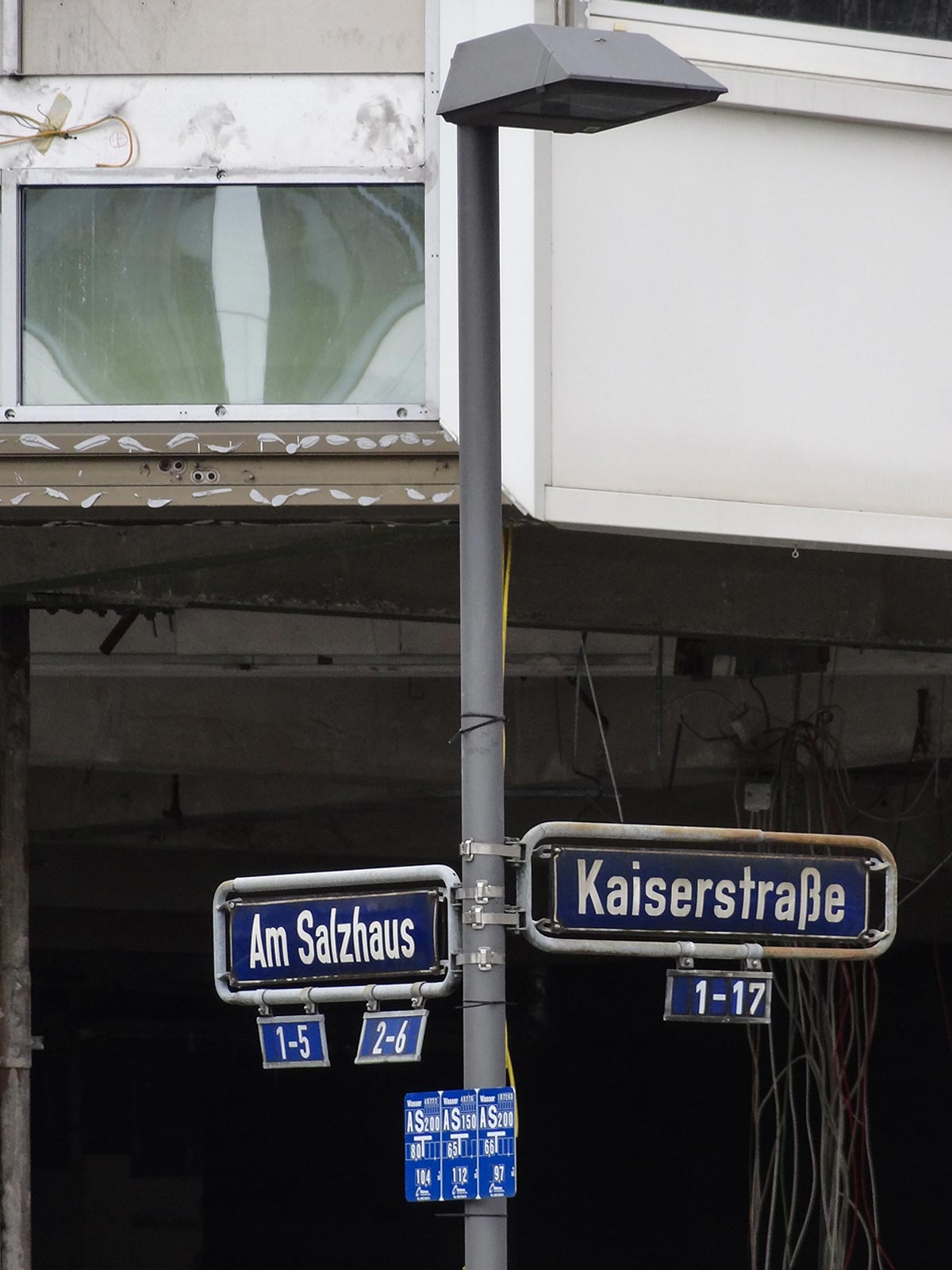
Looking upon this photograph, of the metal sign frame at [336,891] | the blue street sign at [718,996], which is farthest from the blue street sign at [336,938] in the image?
the blue street sign at [718,996]

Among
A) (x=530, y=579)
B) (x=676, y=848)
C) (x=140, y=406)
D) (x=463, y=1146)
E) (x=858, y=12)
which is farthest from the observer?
(x=530, y=579)

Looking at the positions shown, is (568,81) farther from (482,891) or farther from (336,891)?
(336,891)

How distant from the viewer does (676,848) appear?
4.90 m

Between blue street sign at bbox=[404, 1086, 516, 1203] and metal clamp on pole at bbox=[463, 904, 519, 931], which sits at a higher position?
metal clamp on pole at bbox=[463, 904, 519, 931]

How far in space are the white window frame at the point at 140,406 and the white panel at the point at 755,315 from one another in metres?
0.59

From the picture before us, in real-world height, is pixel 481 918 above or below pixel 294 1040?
above

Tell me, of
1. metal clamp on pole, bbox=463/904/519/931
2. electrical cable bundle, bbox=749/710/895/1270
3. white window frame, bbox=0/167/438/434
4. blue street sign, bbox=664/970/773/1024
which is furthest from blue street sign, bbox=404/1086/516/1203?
electrical cable bundle, bbox=749/710/895/1270

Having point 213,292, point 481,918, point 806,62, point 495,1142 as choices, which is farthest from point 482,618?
point 806,62

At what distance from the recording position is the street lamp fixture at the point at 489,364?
13.5ft

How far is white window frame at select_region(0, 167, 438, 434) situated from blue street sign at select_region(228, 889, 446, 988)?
6.68 ft

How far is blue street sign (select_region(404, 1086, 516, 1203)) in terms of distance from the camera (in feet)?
14.0

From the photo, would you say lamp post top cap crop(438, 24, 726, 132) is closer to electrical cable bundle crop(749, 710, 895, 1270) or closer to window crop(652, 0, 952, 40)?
window crop(652, 0, 952, 40)

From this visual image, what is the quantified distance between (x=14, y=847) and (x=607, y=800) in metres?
5.33

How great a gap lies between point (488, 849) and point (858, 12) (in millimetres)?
3822
